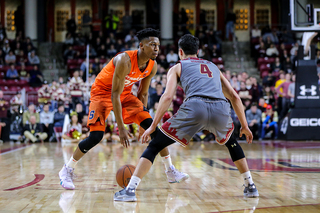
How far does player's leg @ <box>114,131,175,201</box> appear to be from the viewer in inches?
135

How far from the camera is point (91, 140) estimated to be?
14.1 ft

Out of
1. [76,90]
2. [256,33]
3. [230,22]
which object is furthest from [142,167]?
[230,22]

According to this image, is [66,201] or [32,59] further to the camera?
[32,59]

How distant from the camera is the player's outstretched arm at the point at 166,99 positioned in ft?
11.2

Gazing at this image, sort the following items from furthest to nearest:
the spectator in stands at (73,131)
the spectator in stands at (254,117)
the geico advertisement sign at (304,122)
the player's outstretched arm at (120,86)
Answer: the spectator in stands at (254,117) → the spectator in stands at (73,131) → the geico advertisement sign at (304,122) → the player's outstretched arm at (120,86)

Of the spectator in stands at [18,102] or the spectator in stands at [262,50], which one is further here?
the spectator in stands at [262,50]

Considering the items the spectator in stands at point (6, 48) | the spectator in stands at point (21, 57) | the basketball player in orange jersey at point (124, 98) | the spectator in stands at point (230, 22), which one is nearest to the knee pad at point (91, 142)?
the basketball player in orange jersey at point (124, 98)

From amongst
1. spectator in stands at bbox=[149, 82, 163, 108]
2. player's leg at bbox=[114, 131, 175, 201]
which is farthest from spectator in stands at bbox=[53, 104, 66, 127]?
player's leg at bbox=[114, 131, 175, 201]

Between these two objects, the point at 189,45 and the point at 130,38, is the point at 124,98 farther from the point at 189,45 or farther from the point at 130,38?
the point at 130,38

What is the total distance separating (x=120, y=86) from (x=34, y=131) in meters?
9.17

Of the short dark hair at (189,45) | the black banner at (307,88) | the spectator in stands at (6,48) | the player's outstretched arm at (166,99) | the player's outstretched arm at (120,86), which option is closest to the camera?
the player's outstretched arm at (166,99)

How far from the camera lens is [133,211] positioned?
3.12 meters

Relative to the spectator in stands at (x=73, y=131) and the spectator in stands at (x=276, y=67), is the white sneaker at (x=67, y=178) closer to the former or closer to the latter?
the spectator in stands at (x=73, y=131)

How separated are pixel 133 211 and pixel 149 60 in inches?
77.7
